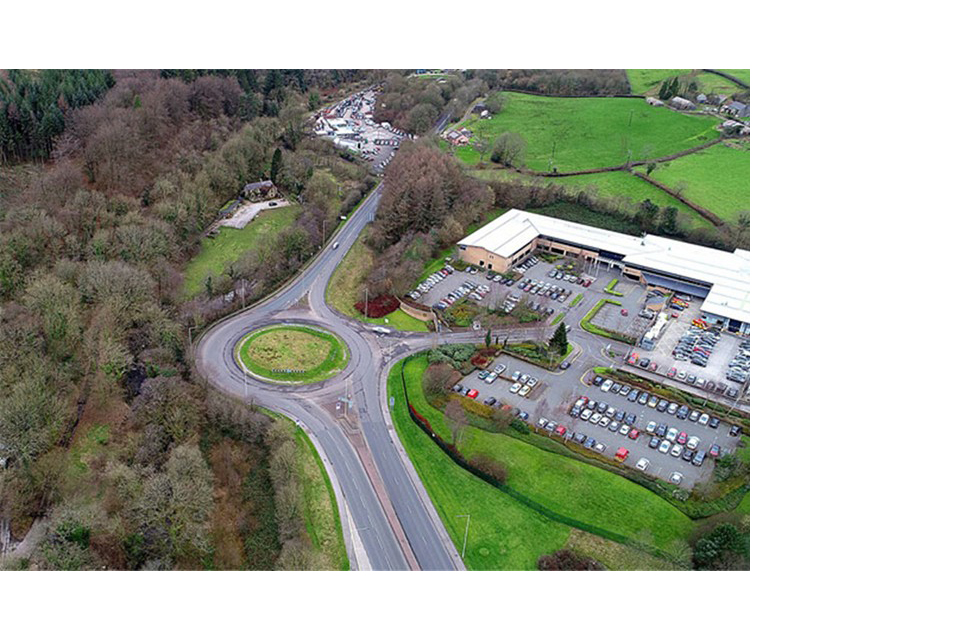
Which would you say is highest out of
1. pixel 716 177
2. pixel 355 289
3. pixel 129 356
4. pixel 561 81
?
pixel 561 81

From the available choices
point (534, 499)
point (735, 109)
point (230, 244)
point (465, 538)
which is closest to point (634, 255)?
point (534, 499)

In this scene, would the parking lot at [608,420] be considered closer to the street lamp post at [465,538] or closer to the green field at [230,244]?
the street lamp post at [465,538]

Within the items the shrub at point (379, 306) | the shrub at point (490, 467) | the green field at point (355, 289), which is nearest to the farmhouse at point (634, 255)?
the green field at point (355, 289)

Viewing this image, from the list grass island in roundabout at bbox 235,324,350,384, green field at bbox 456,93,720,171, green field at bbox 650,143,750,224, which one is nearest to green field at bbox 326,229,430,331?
grass island in roundabout at bbox 235,324,350,384

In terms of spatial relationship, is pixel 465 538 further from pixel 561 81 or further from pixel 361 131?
pixel 561 81

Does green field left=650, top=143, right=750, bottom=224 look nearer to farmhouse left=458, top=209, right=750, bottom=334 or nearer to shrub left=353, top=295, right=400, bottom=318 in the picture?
farmhouse left=458, top=209, right=750, bottom=334

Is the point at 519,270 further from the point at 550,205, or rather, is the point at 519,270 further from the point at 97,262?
the point at 97,262
